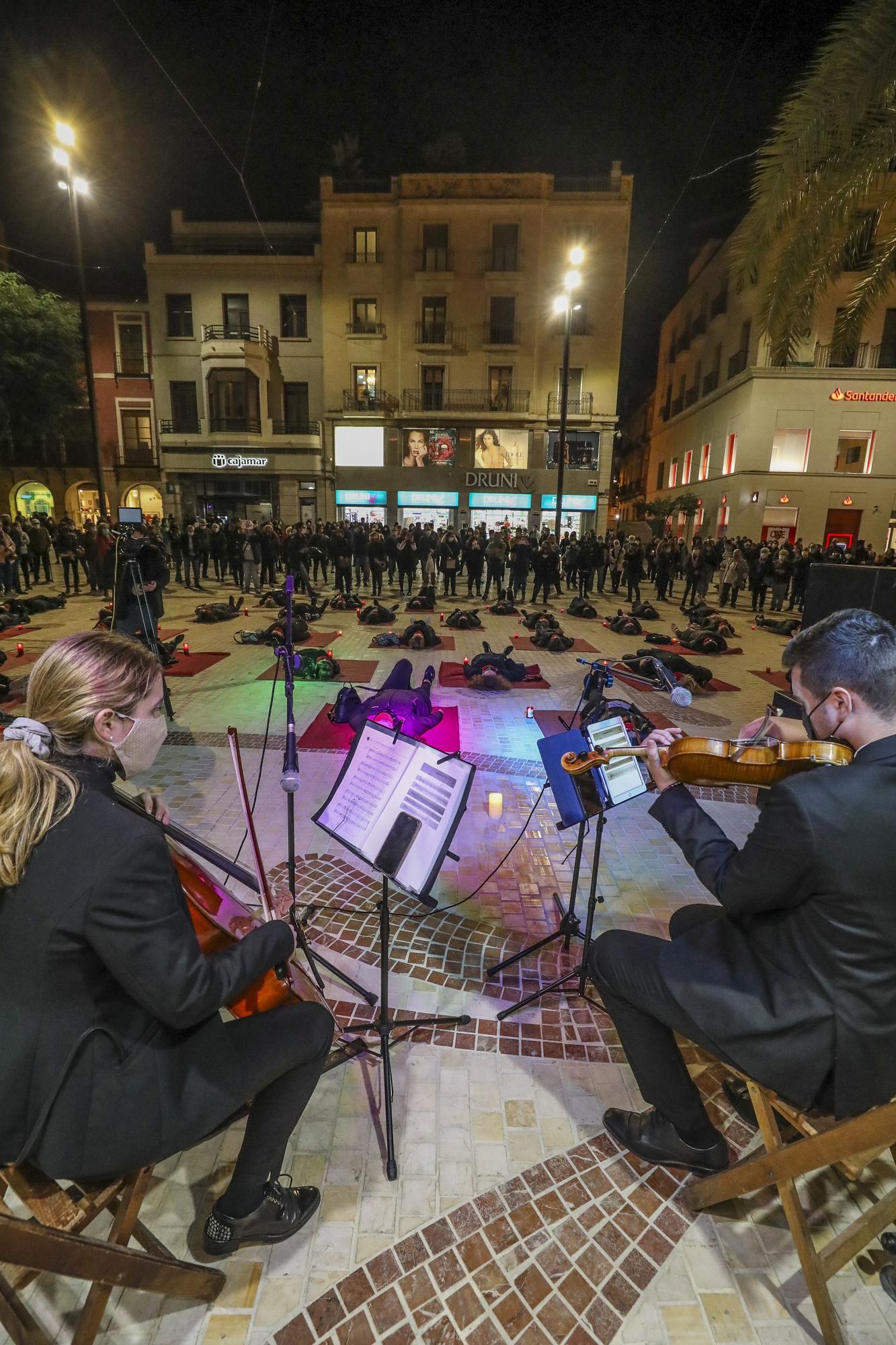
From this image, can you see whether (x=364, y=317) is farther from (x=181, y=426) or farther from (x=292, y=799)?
(x=292, y=799)

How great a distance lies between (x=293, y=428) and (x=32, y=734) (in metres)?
32.3

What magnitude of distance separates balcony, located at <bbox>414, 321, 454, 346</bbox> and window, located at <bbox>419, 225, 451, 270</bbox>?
2.35 meters

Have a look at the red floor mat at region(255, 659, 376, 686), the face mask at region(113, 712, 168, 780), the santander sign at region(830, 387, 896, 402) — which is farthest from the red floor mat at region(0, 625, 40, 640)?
the santander sign at region(830, 387, 896, 402)

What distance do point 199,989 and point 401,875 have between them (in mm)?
877

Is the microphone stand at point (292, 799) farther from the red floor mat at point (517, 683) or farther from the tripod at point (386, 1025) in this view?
the red floor mat at point (517, 683)

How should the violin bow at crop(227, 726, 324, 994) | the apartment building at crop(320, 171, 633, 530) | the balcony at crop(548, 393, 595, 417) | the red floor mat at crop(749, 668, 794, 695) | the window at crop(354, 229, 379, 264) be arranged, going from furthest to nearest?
the balcony at crop(548, 393, 595, 417), the window at crop(354, 229, 379, 264), the apartment building at crop(320, 171, 633, 530), the red floor mat at crop(749, 668, 794, 695), the violin bow at crop(227, 726, 324, 994)

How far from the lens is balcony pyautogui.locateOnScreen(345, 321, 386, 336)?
29.5 meters

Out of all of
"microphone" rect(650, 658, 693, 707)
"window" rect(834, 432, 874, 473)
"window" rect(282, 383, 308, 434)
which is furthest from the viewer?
"window" rect(282, 383, 308, 434)

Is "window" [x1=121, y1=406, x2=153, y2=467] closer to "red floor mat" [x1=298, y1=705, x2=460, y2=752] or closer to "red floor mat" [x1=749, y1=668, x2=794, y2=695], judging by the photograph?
"red floor mat" [x1=298, y1=705, x2=460, y2=752]

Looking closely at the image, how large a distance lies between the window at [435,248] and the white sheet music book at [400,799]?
32291 mm

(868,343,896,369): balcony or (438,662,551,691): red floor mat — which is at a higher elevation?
(868,343,896,369): balcony

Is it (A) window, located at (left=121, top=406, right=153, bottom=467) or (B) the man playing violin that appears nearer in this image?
(B) the man playing violin

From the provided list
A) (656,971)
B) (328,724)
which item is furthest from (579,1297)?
(328,724)

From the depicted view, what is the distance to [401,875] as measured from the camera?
2.35 m
